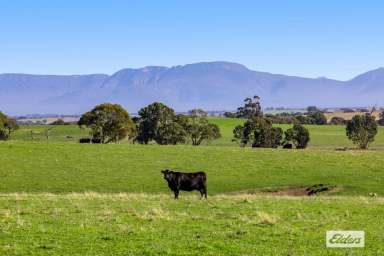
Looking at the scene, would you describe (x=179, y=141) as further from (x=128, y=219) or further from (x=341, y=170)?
(x=128, y=219)

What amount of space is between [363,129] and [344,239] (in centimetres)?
9384

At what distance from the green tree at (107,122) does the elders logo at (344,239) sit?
249 feet

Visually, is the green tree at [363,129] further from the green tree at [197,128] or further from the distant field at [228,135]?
the green tree at [197,128]

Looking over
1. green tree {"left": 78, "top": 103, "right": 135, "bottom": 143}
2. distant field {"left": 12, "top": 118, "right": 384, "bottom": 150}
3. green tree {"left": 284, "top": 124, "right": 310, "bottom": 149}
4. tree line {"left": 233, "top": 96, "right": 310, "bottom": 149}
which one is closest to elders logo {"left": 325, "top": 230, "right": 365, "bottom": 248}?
green tree {"left": 78, "top": 103, "right": 135, "bottom": 143}

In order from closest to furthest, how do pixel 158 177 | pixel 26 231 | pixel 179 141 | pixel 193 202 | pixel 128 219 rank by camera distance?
pixel 26 231 < pixel 128 219 < pixel 193 202 < pixel 158 177 < pixel 179 141

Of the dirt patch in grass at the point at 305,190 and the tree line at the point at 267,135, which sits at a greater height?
the tree line at the point at 267,135

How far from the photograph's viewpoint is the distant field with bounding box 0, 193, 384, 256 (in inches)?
533

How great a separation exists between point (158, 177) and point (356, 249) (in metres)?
32.5

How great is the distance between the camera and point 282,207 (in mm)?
22625

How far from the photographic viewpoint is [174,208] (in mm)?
22078

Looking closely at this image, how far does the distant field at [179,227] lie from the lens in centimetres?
1355

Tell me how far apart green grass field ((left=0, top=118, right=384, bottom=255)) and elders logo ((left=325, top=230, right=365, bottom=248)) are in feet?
1.00

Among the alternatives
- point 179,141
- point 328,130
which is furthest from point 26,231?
point 328,130

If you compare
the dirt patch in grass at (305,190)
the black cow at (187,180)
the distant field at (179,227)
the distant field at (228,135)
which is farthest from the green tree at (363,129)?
the distant field at (179,227)
